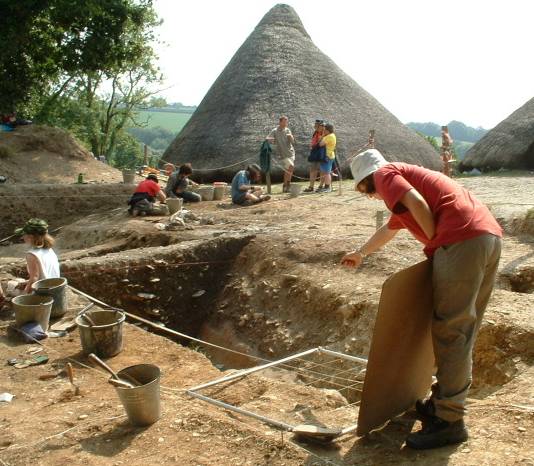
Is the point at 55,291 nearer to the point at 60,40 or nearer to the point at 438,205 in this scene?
the point at 438,205

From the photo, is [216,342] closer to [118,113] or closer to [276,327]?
[276,327]

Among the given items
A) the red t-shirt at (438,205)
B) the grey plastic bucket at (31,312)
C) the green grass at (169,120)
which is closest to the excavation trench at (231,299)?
the grey plastic bucket at (31,312)

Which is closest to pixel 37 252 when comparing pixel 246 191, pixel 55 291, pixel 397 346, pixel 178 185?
pixel 55 291

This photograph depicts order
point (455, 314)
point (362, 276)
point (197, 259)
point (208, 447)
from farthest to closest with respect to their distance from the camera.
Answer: point (197, 259) < point (362, 276) < point (208, 447) < point (455, 314)

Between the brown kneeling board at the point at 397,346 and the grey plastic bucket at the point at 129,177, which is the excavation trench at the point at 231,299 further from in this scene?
the grey plastic bucket at the point at 129,177

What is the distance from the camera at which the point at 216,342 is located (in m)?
7.45

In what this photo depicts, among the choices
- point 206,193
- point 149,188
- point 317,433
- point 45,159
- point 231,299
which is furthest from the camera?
point 45,159

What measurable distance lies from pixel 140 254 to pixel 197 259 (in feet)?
2.59

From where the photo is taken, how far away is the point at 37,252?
588 cm

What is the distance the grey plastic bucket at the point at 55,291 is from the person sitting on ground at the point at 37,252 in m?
0.10

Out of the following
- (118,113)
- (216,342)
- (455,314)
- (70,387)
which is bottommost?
(216,342)

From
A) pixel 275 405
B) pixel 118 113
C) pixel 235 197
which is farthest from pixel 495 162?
pixel 118 113

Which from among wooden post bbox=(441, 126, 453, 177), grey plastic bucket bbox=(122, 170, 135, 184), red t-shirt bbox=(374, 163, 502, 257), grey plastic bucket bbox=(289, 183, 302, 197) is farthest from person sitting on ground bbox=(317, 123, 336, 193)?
red t-shirt bbox=(374, 163, 502, 257)

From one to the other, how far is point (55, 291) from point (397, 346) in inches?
151
